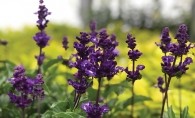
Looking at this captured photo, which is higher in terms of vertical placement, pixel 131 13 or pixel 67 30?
pixel 131 13

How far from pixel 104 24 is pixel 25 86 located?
1368 centimetres

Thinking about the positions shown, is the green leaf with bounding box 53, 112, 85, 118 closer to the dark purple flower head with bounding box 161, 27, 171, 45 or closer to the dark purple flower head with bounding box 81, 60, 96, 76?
the dark purple flower head with bounding box 81, 60, 96, 76

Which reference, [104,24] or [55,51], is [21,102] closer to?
[55,51]

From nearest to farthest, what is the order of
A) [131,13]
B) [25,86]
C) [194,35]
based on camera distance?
1. [25,86]
2. [194,35]
3. [131,13]

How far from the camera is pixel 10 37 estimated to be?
607 centimetres

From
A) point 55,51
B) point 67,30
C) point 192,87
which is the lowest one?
point 192,87

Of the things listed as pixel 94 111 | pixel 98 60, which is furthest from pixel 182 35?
pixel 94 111

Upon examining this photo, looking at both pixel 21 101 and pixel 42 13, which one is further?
pixel 42 13

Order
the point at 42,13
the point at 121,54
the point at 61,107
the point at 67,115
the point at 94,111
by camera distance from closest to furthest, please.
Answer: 1. the point at 94,111
2. the point at 67,115
3. the point at 61,107
4. the point at 42,13
5. the point at 121,54

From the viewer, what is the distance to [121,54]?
16.8 ft

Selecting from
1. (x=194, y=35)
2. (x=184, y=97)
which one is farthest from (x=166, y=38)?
(x=194, y=35)

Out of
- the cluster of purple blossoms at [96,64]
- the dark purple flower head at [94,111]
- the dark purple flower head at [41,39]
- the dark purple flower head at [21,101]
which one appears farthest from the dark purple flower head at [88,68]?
the dark purple flower head at [41,39]

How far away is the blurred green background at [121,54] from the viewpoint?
2.47 metres

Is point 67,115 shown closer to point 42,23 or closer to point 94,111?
point 94,111
